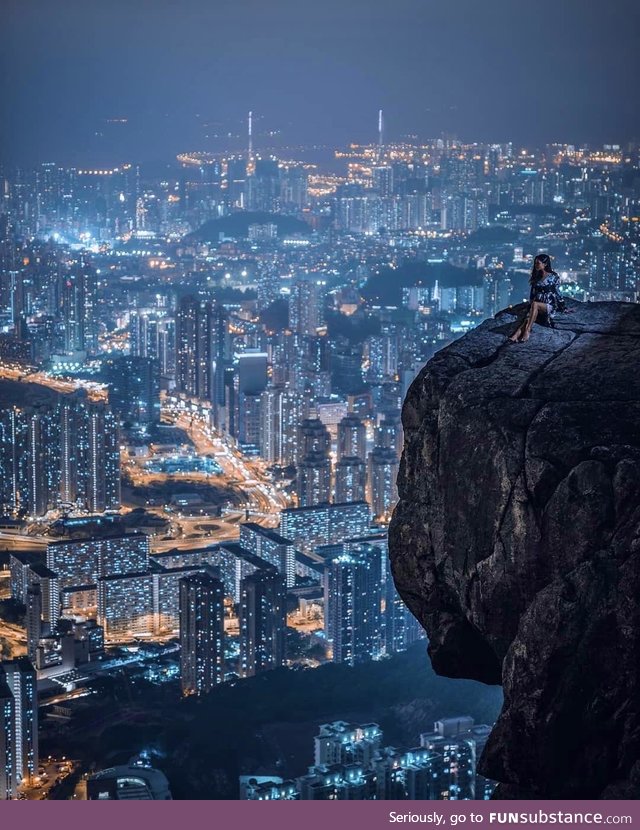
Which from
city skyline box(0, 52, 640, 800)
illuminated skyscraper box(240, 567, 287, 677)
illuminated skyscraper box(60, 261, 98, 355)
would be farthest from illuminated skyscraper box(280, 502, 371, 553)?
illuminated skyscraper box(60, 261, 98, 355)

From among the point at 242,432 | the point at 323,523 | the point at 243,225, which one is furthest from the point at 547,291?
the point at 242,432

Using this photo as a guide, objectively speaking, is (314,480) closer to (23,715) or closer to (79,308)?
(79,308)

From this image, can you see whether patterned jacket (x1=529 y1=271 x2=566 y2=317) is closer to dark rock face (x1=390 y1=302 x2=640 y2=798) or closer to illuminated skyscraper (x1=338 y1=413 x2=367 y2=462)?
dark rock face (x1=390 y1=302 x2=640 y2=798)

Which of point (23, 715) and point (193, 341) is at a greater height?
point (193, 341)

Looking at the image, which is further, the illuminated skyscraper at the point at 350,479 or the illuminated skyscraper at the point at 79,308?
the illuminated skyscraper at the point at 79,308

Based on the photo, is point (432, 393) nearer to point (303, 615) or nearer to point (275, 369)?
point (303, 615)

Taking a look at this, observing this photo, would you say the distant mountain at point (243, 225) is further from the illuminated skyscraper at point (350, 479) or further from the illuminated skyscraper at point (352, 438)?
the illuminated skyscraper at point (350, 479)

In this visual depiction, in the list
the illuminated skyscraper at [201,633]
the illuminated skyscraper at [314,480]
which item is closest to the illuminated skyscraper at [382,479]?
the illuminated skyscraper at [314,480]
